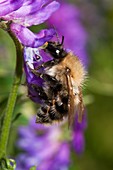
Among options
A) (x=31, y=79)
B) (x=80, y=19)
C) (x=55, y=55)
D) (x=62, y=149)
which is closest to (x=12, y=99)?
(x=31, y=79)

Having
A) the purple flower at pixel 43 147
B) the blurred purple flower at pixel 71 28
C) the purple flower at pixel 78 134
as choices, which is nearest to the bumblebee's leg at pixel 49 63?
the purple flower at pixel 78 134

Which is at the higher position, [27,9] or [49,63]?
[27,9]

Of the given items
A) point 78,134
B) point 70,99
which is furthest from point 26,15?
point 78,134

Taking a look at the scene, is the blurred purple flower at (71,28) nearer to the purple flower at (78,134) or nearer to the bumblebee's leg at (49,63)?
the purple flower at (78,134)

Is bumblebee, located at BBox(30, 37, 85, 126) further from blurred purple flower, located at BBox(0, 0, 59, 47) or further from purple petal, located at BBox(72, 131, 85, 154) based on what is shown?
purple petal, located at BBox(72, 131, 85, 154)

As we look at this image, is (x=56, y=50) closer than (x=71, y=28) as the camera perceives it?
Yes

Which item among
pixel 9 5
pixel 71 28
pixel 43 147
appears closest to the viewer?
pixel 9 5

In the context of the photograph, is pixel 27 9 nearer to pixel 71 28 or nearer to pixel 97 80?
pixel 97 80
